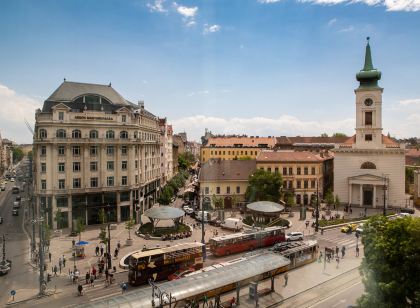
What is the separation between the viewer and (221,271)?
24422 mm

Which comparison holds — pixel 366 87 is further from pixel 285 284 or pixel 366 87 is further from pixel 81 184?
pixel 81 184

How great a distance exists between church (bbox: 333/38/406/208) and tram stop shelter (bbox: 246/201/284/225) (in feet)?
77.0

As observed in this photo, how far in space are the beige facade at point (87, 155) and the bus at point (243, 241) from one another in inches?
946

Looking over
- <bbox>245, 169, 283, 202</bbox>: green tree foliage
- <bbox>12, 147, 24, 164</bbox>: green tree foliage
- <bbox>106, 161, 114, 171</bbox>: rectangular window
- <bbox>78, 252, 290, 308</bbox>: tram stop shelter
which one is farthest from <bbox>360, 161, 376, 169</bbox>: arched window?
<bbox>12, 147, 24, 164</bbox>: green tree foliage

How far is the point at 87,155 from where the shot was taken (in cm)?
5359

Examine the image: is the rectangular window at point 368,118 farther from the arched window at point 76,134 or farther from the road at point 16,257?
the road at point 16,257

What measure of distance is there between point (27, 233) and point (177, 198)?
36.8 metres

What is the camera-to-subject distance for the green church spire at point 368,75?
68750mm

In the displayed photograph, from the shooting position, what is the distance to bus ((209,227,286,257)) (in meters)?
37.3

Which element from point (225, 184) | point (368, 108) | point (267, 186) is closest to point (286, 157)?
point (267, 186)

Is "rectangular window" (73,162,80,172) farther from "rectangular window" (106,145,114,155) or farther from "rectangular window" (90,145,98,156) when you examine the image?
"rectangular window" (106,145,114,155)

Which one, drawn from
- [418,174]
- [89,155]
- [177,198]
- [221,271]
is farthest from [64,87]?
[418,174]

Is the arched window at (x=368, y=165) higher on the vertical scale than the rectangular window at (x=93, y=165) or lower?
lower

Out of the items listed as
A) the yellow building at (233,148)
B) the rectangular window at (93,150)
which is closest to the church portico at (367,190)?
the rectangular window at (93,150)
